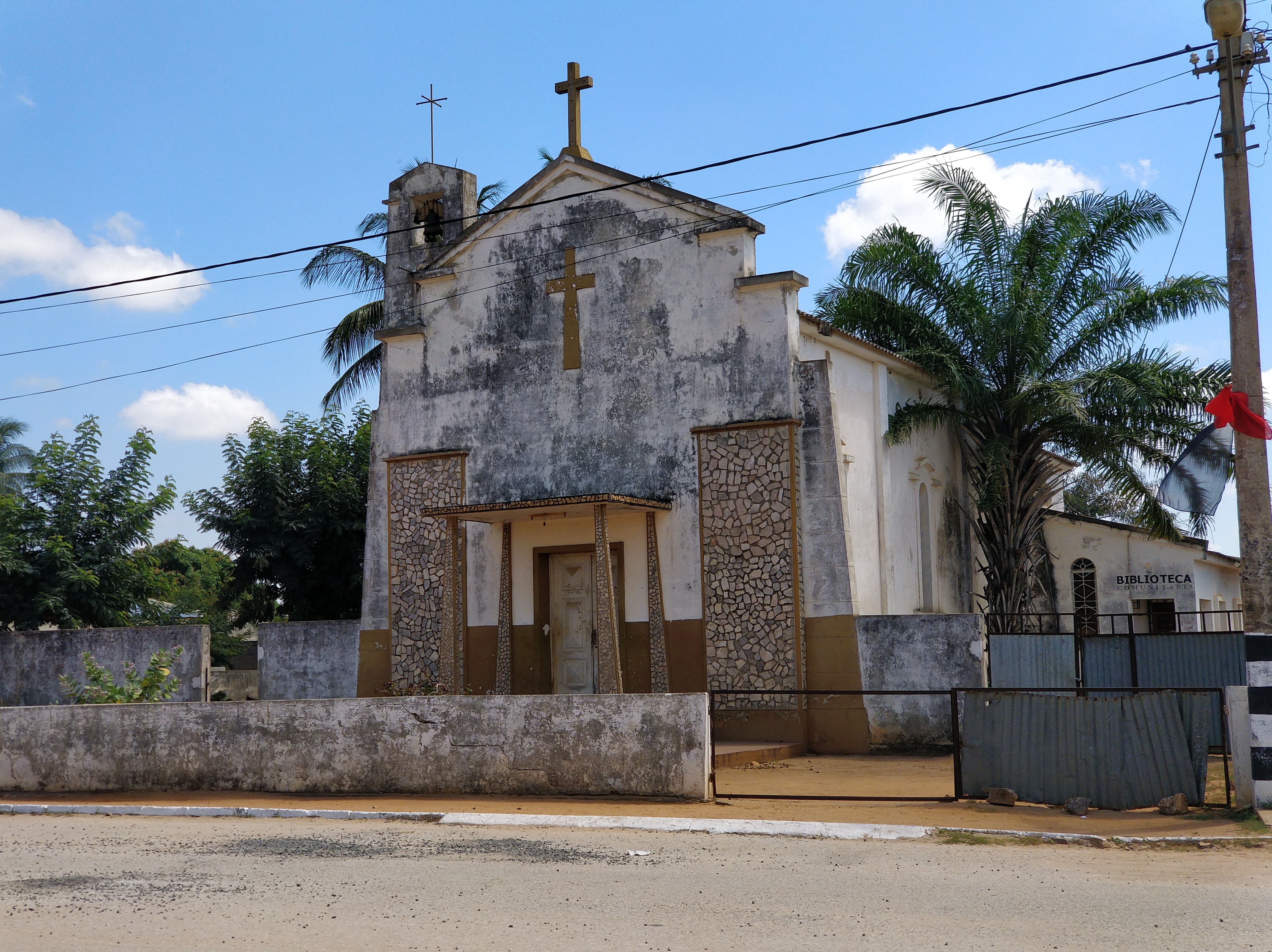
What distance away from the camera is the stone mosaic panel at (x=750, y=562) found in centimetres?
1727

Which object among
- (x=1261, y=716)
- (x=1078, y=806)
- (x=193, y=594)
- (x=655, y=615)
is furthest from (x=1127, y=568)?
(x=193, y=594)

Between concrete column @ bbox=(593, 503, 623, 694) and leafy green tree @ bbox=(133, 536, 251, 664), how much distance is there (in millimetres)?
12229

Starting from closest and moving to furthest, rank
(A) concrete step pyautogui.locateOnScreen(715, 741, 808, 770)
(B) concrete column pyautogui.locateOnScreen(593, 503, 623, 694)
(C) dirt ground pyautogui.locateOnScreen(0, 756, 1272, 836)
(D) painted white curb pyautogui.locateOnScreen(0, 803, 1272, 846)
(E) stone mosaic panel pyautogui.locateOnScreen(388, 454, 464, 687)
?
(D) painted white curb pyautogui.locateOnScreen(0, 803, 1272, 846) < (C) dirt ground pyautogui.locateOnScreen(0, 756, 1272, 836) < (A) concrete step pyautogui.locateOnScreen(715, 741, 808, 770) < (B) concrete column pyautogui.locateOnScreen(593, 503, 623, 694) < (E) stone mosaic panel pyautogui.locateOnScreen(388, 454, 464, 687)

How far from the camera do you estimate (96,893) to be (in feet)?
26.1

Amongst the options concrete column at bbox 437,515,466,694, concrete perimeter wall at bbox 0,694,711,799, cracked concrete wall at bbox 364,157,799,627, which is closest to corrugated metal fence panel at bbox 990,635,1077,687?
cracked concrete wall at bbox 364,157,799,627

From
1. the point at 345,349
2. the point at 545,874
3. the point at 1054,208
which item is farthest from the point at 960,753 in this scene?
the point at 345,349

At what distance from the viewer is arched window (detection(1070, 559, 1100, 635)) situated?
82.3ft

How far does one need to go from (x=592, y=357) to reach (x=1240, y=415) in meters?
9.96

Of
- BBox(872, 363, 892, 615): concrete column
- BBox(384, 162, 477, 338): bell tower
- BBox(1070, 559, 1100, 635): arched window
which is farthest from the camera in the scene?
BBox(1070, 559, 1100, 635): arched window

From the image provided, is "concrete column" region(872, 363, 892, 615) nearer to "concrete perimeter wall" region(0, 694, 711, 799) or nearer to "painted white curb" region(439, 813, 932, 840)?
"concrete perimeter wall" region(0, 694, 711, 799)

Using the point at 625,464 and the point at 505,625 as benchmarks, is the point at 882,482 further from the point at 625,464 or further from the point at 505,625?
the point at 505,625

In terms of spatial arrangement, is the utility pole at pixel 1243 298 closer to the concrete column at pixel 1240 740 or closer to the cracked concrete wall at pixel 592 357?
the concrete column at pixel 1240 740

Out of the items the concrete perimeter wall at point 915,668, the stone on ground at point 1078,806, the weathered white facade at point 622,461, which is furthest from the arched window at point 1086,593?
the stone on ground at point 1078,806

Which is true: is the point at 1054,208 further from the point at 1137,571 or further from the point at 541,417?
the point at 541,417
